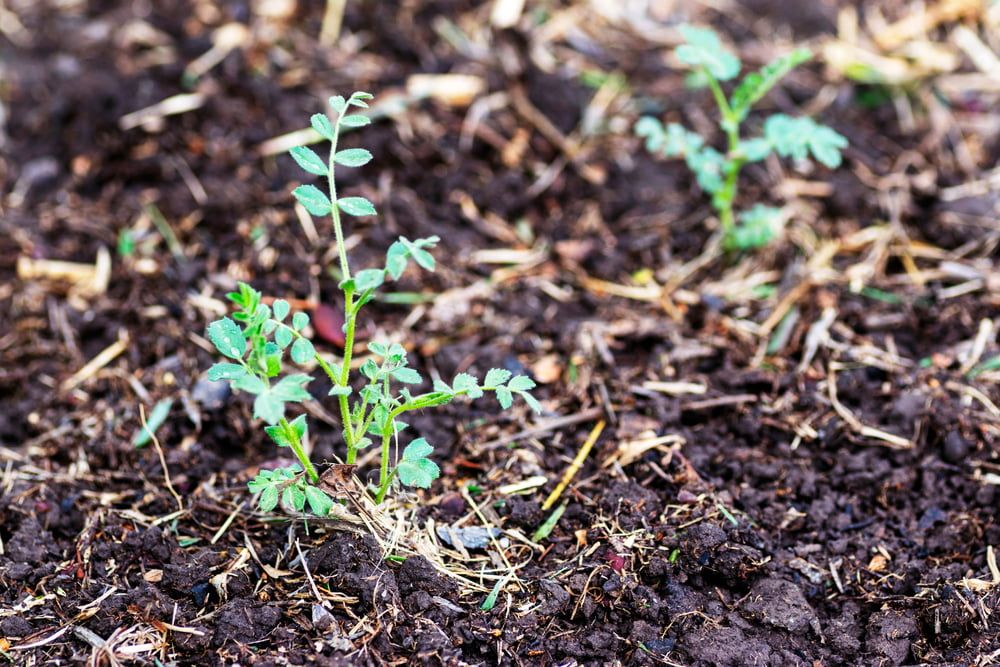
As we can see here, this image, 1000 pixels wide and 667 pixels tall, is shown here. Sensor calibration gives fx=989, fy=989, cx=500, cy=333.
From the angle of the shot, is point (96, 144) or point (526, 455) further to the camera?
point (96, 144)

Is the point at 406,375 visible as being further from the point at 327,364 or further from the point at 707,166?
the point at 707,166

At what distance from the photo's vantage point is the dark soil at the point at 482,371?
1929 mm

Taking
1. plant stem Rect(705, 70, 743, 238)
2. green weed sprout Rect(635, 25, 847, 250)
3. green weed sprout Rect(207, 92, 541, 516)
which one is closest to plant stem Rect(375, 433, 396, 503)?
green weed sprout Rect(207, 92, 541, 516)

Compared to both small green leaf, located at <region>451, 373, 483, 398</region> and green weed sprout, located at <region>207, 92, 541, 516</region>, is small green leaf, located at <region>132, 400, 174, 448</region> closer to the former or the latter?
green weed sprout, located at <region>207, 92, 541, 516</region>

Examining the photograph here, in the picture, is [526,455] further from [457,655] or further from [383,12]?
[383,12]

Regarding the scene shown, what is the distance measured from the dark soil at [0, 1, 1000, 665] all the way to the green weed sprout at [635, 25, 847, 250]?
0.14 m

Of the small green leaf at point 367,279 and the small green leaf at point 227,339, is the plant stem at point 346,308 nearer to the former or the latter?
the small green leaf at point 367,279

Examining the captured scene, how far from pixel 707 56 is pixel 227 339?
150cm

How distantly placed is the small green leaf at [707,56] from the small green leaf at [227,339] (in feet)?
4.57

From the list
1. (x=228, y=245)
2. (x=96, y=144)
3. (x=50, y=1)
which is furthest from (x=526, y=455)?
(x=50, y=1)

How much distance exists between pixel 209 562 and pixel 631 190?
1.80 metres

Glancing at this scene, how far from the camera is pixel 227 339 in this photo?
177 cm

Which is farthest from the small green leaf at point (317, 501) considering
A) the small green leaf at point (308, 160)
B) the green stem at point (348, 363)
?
the small green leaf at point (308, 160)

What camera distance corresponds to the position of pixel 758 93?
2648 millimetres
